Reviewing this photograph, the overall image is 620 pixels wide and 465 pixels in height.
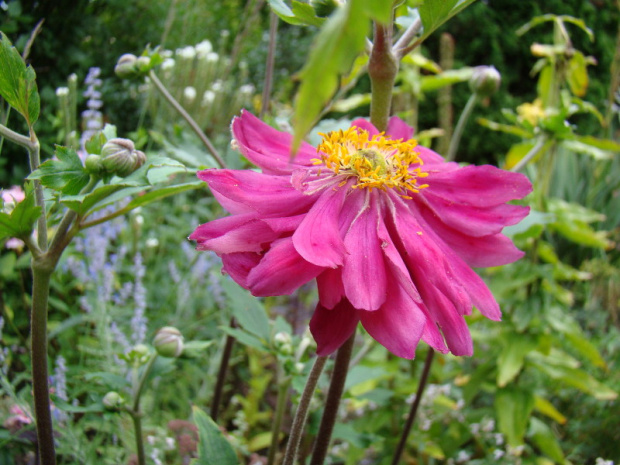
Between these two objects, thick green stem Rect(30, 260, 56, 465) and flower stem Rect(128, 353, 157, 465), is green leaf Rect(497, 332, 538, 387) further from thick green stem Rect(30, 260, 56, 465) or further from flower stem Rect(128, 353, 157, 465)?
thick green stem Rect(30, 260, 56, 465)

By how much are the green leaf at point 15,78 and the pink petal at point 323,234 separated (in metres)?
0.30

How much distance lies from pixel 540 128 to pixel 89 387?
929mm

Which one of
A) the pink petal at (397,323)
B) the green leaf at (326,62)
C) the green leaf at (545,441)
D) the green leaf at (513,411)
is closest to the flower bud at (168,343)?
the pink petal at (397,323)

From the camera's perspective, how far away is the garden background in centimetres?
97

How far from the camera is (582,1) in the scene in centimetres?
448

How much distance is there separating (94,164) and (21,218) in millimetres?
92

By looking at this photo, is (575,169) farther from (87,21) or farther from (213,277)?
(87,21)

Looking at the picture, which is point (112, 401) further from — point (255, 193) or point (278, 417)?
point (255, 193)

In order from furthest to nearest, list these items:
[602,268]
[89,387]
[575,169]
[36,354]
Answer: [575,169]
[602,268]
[89,387]
[36,354]

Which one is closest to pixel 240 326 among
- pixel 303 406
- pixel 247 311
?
pixel 247 311

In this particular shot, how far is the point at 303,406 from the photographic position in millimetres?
599

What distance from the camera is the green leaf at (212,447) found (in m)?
0.68

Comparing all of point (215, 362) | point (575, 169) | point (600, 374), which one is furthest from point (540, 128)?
point (575, 169)

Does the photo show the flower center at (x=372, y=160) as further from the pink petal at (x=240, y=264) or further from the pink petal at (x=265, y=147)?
the pink petal at (x=240, y=264)
